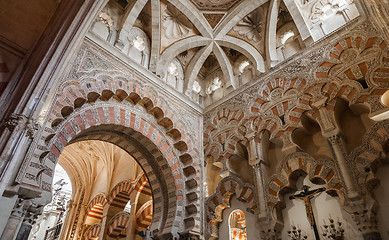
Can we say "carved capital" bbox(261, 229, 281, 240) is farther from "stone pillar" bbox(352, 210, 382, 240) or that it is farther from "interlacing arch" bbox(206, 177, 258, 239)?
"stone pillar" bbox(352, 210, 382, 240)

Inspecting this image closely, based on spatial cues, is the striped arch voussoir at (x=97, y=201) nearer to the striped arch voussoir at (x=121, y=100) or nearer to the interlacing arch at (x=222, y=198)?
the striped arch voussoir at (x=121, y=100)

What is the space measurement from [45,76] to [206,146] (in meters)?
4.41

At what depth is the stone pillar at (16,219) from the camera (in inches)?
143

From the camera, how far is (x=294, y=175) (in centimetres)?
547

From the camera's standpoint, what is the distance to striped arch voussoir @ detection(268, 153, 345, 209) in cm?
491

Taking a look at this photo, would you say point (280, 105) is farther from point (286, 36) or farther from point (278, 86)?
point (286, 36)

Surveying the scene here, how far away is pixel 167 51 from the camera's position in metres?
7.38

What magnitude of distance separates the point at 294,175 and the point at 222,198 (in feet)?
5.72

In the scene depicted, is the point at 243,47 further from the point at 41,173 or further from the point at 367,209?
the point at 41,173

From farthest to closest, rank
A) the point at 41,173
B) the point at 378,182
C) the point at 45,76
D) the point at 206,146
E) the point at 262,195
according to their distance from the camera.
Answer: the point at 206,146
the point at 262,195
the point at 378,182
the point at 41,173
the point at 45,76

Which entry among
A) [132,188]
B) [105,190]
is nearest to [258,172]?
[132,188]

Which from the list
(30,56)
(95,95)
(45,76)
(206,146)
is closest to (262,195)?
(206,146)

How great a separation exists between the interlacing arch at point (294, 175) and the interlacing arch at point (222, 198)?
2.19ft

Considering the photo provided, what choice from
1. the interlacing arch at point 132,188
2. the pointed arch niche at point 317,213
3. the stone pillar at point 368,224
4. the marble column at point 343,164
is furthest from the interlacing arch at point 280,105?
the interlacing arch at point 132,188
